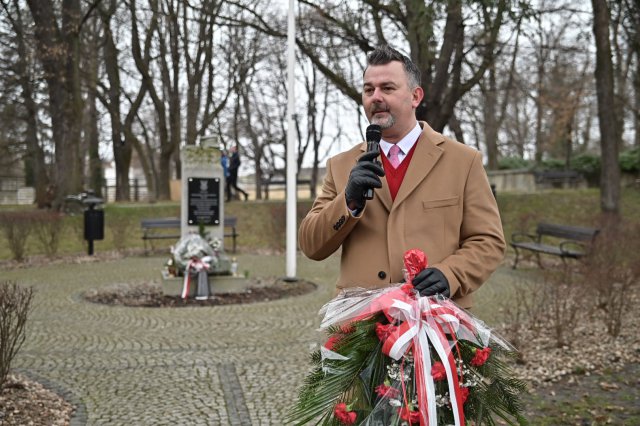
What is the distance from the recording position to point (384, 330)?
94.7 inches

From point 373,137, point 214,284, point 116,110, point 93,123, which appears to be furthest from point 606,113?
point 93,123

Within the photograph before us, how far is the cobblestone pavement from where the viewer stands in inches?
205

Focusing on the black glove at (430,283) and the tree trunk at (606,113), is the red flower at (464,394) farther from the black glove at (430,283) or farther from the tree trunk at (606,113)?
the tree trunk at (606,113)

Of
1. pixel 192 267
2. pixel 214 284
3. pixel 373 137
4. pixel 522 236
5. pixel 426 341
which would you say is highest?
pixel 373 137

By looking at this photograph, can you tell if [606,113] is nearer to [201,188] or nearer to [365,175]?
[201,188]

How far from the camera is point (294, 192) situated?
11.9 meters

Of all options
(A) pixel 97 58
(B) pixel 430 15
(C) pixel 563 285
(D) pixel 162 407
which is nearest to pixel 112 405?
(D) pixel 162 407

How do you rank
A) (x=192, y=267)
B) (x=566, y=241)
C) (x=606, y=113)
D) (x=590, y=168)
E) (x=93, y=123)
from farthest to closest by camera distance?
(x=93, y=123) < (x=590, y=168) < (x=606, y=113) < (x=566, y=241) < (x=192, y=267)

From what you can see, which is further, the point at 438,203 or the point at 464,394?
the point at 438,203

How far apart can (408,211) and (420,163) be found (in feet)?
0.66

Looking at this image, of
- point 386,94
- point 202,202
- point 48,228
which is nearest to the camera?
point 386,94

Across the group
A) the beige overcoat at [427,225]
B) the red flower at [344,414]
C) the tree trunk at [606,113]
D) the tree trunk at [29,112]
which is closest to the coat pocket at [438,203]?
the beige overcoat at [427,225]

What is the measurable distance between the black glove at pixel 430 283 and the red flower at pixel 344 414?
501 millimetres

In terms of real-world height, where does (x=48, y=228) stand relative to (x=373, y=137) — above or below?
below
